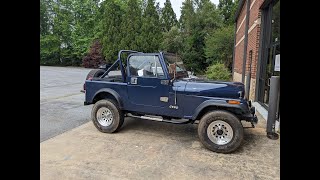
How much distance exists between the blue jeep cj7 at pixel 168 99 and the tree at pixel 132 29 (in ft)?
89.3

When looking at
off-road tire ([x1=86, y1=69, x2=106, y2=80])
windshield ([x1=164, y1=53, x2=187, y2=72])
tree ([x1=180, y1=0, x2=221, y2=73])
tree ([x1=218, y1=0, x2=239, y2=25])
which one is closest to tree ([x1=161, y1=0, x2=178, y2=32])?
tree ([x1=218, y1=0, x2=239, y2=25])

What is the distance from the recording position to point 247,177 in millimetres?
3676

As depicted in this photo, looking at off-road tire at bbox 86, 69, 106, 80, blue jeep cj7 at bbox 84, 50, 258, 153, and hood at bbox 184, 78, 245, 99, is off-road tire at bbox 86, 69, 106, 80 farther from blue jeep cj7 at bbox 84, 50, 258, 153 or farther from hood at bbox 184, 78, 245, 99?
hood at bbox 184, 78, 245, 99

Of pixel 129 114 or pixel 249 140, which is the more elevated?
pixel 129 114

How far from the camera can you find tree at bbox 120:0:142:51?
1301 inches

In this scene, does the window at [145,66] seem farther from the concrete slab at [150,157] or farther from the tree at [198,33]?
the tree at [198,33]

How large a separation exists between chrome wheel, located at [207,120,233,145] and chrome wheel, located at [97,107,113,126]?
2.31 meters

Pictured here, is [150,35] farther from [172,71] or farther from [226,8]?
[172,71]

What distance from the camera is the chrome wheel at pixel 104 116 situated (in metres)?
5.77

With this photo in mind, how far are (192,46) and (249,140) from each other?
23.2 m

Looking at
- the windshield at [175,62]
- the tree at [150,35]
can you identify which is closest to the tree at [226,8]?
the tree at [150,35]

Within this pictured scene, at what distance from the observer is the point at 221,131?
4719 mm
